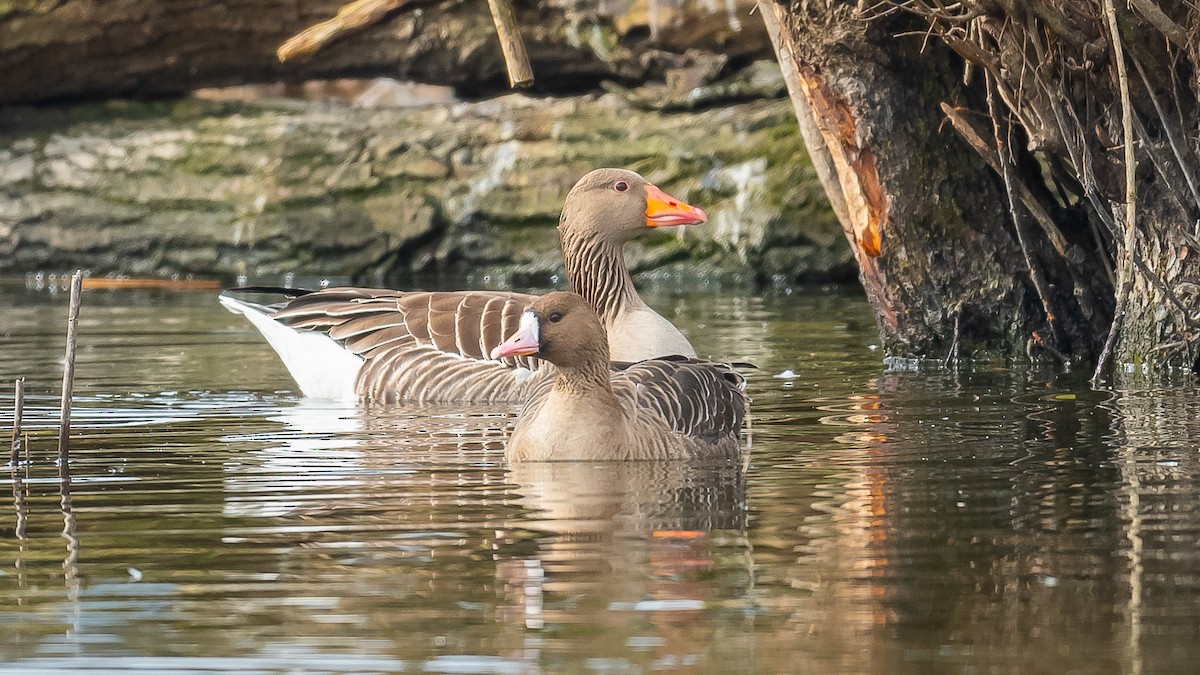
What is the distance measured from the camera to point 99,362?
11.7 m

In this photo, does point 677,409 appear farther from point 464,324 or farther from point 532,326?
point 464,324

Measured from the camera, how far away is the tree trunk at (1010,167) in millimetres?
9438

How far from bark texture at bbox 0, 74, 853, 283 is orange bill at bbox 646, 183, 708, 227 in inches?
290

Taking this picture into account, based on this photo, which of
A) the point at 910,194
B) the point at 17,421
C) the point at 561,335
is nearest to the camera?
the point at 17,421

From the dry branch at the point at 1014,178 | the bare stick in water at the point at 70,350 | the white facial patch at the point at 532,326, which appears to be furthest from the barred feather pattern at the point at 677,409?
the dry branch at the point at 1014,178

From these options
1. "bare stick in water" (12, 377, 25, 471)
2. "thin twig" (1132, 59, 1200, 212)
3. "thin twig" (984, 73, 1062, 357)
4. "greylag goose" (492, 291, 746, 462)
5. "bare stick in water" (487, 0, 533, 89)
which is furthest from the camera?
"thin twig" (984, 73, 1062, 357)

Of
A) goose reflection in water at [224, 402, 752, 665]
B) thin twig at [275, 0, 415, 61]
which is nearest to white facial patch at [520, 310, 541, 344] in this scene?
goose reflection in water at [224, 402, 752, 665]

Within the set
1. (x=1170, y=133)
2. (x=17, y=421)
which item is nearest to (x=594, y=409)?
(x=17, y=421)

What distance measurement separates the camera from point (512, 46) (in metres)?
8.98

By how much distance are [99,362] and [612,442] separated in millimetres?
5368

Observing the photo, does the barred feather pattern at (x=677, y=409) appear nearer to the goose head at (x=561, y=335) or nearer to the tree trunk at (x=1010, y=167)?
the goose head at (x=561, y=335)

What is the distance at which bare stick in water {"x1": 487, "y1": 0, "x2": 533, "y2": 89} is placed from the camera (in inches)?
347

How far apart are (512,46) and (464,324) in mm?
1777

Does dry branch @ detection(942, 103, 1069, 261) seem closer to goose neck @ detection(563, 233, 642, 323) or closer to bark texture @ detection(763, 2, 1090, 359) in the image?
bark texture @ detection(763, 2, 1090, 359)
